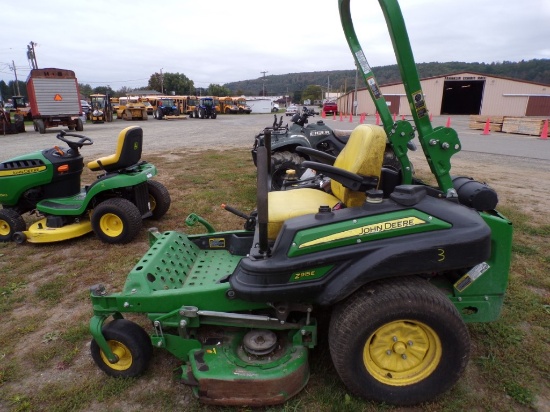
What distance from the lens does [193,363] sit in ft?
7.33

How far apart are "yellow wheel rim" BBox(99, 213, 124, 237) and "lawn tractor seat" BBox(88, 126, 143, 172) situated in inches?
→ 22.8

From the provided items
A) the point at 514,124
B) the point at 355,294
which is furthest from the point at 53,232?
the point at 514,124

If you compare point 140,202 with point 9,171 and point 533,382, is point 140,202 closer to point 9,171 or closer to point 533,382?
point 9,171

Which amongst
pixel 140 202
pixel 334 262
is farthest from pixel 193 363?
pixel 140 202

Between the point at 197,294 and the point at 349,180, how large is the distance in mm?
1134

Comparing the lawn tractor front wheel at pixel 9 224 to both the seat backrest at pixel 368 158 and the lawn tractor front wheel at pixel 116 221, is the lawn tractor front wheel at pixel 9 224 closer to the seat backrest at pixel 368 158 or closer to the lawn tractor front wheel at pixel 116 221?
the lawn tractor front wheel at pixel 116 221

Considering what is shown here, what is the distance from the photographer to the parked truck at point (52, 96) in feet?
54.4

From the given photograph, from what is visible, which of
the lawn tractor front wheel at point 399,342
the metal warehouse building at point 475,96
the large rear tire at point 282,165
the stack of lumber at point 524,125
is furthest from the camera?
the metal warehouse building at point 475,96

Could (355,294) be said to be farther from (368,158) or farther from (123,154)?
(123,154)

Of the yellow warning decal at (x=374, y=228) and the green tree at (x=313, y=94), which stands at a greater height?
the green tree at (x=313, y=94)

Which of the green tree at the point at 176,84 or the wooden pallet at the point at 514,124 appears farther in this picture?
the green tree at the point at 176,84

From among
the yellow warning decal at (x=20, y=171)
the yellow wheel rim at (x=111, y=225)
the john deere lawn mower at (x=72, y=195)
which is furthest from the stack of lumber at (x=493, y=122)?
the yellow warning decal at (x=20, y=171)

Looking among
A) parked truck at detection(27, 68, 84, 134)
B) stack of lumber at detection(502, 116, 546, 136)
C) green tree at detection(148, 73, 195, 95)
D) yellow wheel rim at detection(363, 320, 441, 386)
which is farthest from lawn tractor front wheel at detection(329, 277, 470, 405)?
green tree at detection(148, 73, 195, 95)

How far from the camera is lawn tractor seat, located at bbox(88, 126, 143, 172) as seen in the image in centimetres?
454
